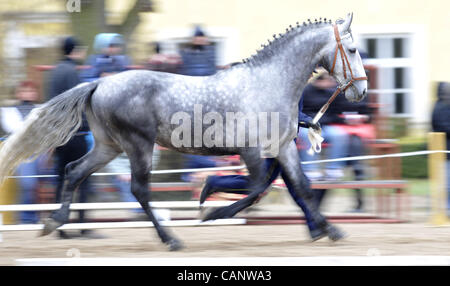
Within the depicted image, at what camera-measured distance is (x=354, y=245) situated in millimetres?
6605

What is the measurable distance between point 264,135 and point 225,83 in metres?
0.54

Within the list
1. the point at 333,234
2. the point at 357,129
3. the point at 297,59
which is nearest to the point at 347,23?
the point at 297,59

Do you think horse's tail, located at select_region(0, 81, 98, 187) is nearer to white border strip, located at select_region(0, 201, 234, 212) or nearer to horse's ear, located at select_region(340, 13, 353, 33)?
white border strip, located at select_region(0, 201, 234, 212)

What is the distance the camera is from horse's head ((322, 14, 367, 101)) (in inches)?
256

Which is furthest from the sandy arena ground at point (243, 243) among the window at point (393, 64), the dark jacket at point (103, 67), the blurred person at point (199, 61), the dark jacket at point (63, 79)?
the window at point (393, 64)

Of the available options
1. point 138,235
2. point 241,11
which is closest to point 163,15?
point 241,11

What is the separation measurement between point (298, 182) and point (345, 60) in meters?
1.10

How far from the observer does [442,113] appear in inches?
335

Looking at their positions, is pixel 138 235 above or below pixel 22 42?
below

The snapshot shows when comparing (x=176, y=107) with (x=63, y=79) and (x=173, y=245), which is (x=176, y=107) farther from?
(x=63, y=79)

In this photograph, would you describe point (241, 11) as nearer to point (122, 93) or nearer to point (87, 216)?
point (87, 216)

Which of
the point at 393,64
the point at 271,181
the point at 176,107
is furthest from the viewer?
the point at 393,64
